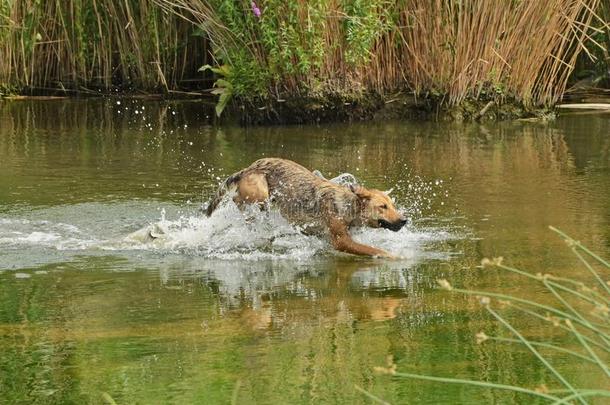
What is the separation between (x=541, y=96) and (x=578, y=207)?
18.3 feet

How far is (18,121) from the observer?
47.8ft

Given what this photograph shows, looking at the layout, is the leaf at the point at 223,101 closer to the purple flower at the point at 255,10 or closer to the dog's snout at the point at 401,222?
the purple flower at the point at 255,10

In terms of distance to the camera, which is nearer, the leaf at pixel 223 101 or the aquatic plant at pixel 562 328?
the aquatic plant at pixel 562 328

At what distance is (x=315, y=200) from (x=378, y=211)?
1.98ft

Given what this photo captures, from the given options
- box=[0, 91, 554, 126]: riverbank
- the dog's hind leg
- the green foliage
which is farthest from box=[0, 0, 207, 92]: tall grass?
the dog's hind leg

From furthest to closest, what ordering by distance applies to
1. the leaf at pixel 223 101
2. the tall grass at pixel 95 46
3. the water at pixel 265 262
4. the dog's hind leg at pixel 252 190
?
the tall grass at pixel 95 46 < the leaf at pixel 223 101 < the dog's hind leg at pixel 252 190 < the water at pixel 265 262

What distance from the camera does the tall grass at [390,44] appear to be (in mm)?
13477

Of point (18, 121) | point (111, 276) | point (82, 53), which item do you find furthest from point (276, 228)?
point (82, 53)

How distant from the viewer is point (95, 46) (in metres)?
16.7

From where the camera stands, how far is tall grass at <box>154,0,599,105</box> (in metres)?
13.5

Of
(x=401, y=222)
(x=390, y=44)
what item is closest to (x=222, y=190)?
(x=401, y=222)

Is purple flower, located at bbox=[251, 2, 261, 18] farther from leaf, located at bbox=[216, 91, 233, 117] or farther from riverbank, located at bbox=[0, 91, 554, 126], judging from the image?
leaf, located at bbox=[216, 91, 233, 117]

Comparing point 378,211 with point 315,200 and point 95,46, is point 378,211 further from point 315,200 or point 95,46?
point 95,46

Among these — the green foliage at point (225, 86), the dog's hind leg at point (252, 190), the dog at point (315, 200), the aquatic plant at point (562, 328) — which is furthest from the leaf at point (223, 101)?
the aquatic plant at point (562, 328)
